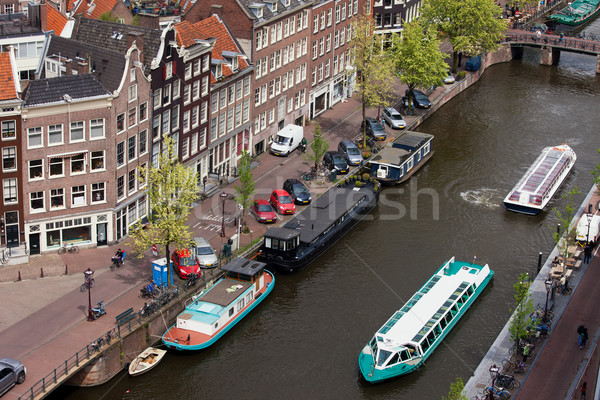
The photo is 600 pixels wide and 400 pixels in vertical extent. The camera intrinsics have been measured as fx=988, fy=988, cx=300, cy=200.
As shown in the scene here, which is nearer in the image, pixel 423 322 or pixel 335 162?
pixel 423 322

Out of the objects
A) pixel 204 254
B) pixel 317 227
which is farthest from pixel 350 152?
pixel 204 254

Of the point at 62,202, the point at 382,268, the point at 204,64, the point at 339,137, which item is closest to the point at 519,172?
the point at 339,137

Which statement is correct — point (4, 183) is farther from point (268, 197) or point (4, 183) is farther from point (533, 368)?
point (533, 368)


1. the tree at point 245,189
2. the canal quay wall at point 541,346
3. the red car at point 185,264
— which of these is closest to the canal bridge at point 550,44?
the canal quay wall at point 541,346

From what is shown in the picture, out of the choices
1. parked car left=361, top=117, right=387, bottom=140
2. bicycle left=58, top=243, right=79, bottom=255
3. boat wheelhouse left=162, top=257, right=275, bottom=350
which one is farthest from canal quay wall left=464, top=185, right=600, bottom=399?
bicycle left=58, top=243, right=79, bottom=255

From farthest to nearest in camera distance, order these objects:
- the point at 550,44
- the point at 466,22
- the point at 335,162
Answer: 1. the point at 550,44
2. the point at 466,22
3. the point at 335,162

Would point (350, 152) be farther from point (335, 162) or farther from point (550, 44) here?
point (550, 44)

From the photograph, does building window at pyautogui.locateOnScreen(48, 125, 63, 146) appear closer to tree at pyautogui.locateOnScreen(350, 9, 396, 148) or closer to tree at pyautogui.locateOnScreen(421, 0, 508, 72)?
tree at pyautogui.locateOnScreen(350, 9, 396, 148)
